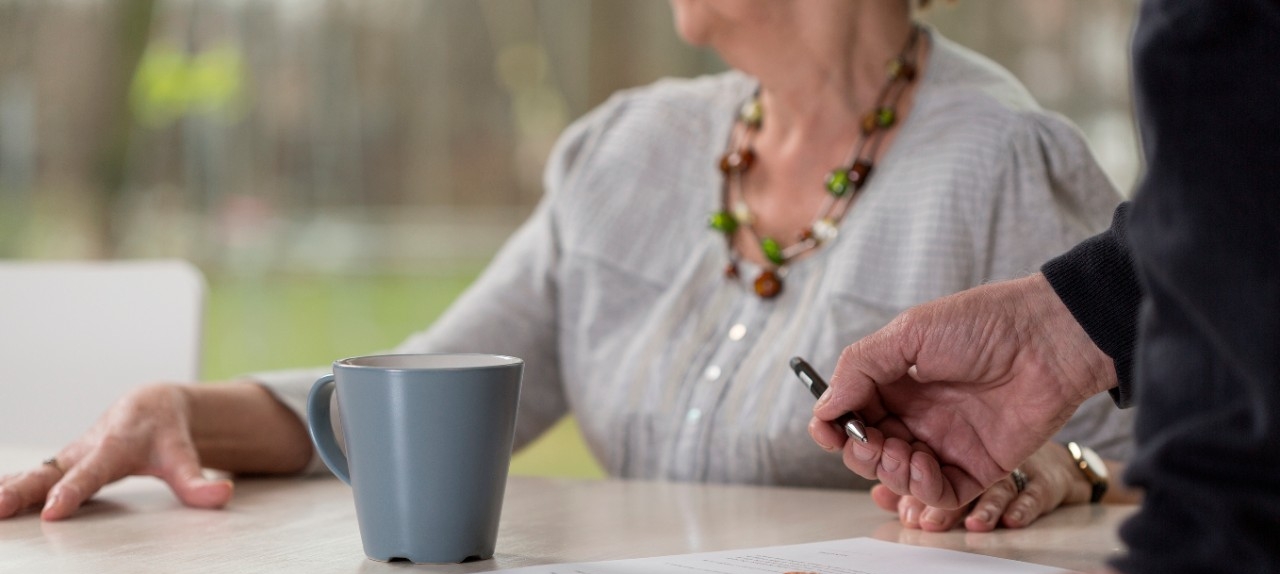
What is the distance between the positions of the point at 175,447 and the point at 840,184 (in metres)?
0.63

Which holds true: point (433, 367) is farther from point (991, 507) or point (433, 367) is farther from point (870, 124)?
point (870, 124)

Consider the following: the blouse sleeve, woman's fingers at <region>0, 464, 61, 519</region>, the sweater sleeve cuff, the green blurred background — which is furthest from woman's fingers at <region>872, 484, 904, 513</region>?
the green blurred background

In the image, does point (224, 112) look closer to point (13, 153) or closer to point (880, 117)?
point (13, 153)

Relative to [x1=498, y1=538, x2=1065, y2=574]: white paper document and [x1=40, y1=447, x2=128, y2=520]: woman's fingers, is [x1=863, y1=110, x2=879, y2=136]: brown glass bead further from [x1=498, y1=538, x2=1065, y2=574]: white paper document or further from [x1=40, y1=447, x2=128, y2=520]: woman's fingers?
[x1=40, y1=447, x2=128, y2=520]: woman's fingers

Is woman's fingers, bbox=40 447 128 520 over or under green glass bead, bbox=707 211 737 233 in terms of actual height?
under

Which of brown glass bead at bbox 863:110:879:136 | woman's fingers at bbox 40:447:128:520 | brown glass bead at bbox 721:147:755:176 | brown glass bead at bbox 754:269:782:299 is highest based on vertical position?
brown glass bead at bbox 863:110:879:136

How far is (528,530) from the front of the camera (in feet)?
2.59

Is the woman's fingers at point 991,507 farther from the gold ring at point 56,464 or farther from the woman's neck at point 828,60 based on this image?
the gold ring at point 56,464

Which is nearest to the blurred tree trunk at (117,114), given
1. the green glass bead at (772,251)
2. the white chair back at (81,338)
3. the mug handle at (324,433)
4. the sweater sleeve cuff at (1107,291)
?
the white chair back at (81,338)

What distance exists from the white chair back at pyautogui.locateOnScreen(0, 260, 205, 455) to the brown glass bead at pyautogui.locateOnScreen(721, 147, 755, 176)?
54 cm

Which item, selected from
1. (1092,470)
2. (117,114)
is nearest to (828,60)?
(1092,470)

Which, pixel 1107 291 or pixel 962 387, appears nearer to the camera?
pixel 1107 291

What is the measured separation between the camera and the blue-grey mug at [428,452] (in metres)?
0.64

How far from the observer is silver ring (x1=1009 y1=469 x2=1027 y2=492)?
2.69 feet
